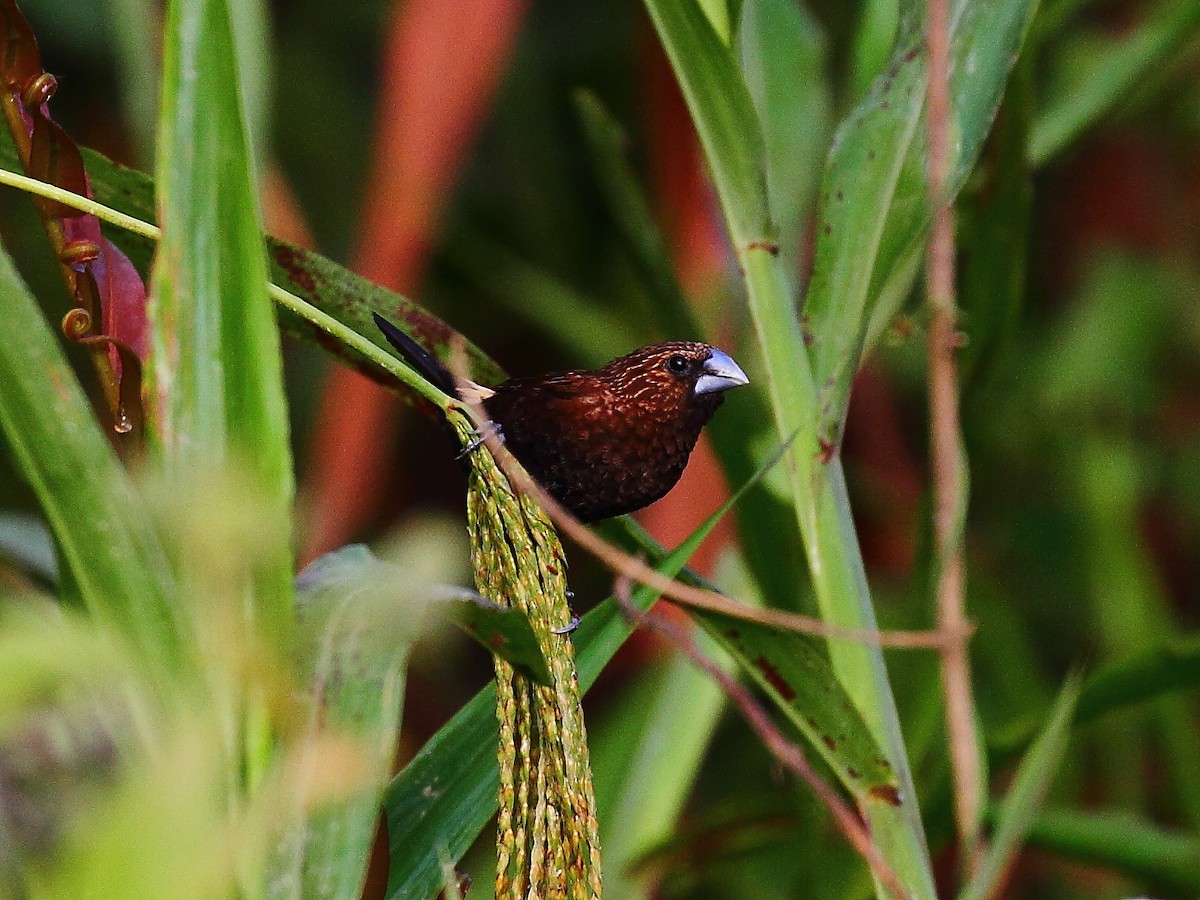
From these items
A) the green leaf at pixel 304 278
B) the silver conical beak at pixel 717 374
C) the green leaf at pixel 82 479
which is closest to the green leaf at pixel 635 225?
the silver conical beak at pixel 717 374

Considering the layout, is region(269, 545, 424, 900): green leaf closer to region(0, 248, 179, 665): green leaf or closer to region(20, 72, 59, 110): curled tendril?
region(0, 248, 179, 665): green leaf

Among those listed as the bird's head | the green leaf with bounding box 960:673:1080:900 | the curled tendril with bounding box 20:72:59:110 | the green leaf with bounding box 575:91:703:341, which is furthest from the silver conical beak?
the curled tendril with bounding box 20:72:59:110

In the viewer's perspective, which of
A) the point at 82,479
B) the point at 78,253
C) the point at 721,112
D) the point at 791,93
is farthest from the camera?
the point at 791,93

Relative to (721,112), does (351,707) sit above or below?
below

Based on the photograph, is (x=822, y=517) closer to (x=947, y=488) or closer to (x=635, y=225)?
(x=947, y=488)

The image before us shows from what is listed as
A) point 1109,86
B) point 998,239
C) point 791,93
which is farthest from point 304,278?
point 1109,86

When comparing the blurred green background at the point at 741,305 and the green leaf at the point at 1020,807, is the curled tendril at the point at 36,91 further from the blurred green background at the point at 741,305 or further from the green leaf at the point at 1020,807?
the blurred green background at the point at 741,305
